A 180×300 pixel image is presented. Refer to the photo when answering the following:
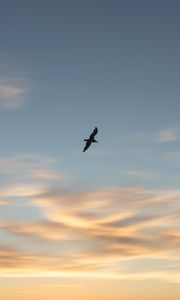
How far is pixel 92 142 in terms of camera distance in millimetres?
49156
